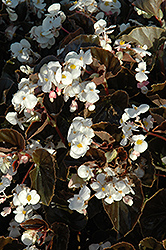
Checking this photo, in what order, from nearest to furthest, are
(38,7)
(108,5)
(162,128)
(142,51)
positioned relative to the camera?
1. (162,128)
2. (142,51)
3. (108,5)
4. (38,7)

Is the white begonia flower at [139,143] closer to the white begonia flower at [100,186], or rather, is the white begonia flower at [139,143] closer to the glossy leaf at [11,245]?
the white begonia flower at [100,186]

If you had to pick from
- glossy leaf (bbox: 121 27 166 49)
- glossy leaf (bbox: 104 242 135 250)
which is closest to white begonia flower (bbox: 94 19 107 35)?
glossy leaf (bbox: 121 27 166 49)

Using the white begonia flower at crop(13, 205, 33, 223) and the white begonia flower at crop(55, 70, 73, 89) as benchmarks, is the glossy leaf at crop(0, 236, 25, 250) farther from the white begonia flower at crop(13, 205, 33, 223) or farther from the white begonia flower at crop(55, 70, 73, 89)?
the white begonia flower at crop(55, 70, 73, 89)

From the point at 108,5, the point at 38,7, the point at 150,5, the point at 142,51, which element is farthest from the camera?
the point at 38,7

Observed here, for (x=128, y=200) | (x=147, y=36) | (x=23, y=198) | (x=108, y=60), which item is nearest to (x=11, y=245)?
(x=23, y=198)

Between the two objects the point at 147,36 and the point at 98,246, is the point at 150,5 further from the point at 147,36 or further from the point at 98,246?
the point at 98,246

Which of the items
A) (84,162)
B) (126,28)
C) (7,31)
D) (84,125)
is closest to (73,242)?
(84,162)

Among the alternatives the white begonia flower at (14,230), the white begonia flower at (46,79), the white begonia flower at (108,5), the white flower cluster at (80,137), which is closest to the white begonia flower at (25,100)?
the white begonia flower at (46,79)
